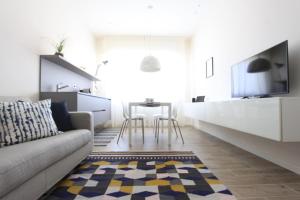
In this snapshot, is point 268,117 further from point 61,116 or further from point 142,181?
point 61,116

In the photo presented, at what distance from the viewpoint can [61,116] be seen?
2303 millimetres

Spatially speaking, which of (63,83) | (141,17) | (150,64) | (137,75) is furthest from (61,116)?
(137,75)

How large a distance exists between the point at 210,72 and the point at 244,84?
1965 millimetres

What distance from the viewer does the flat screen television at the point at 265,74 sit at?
75.9 inches

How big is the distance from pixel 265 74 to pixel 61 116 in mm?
2214

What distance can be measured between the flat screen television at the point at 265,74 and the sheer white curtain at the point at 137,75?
3.28 metres

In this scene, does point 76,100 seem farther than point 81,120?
Yes

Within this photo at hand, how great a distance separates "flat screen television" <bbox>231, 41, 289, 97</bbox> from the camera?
193 cm

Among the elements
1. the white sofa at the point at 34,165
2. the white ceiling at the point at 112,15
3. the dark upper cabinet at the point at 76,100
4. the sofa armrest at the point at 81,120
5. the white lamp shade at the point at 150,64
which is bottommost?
the white sofa at the point at 34,165

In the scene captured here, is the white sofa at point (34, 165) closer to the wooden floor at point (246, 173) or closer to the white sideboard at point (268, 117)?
the wooden floor at point (246, 173)

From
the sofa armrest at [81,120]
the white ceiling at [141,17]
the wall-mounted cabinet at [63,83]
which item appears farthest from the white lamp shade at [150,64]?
the sofa armrest at [81,120]

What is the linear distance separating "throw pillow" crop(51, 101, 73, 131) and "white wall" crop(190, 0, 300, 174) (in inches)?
89.6

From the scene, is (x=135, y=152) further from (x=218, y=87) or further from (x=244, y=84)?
(x=218, y=87)

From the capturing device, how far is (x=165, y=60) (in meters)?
6.16
